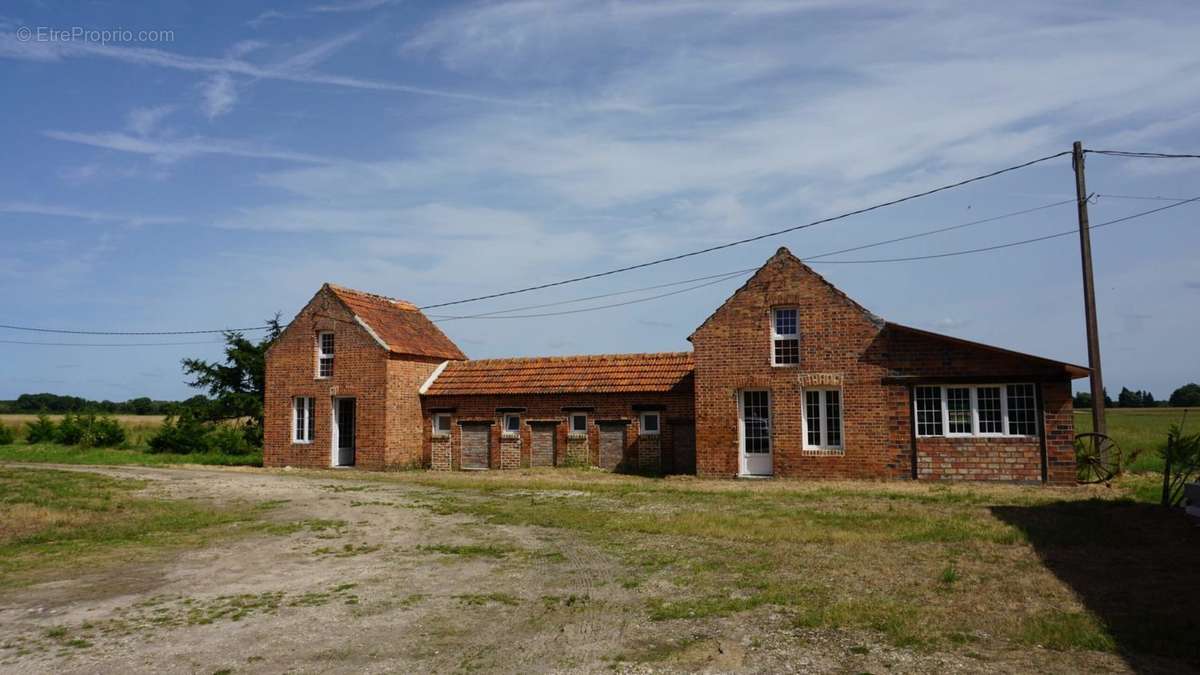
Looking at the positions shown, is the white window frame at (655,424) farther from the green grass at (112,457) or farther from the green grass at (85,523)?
the green grass at (112,457)

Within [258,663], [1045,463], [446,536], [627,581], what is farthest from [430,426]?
[258,663]

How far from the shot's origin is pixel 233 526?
48.4 ft

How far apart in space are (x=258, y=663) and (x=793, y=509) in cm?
1146

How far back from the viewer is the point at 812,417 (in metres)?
23.3

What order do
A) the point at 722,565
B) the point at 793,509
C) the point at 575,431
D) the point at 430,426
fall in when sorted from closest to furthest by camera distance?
the point at 722,565 < the point at 793,509 < the point at 575,431 < the point at 430,426

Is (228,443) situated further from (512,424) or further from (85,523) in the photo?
(85,523)

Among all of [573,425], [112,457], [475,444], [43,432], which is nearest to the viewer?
[573,425]

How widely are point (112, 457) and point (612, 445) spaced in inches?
848

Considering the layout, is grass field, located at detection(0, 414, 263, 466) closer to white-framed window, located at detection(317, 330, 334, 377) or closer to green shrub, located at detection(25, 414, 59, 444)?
green shrub, located at detection(25, 414, 59, 444)

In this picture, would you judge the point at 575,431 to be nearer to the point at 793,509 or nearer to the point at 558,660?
the point at 793,509

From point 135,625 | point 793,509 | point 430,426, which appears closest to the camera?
point 135,625

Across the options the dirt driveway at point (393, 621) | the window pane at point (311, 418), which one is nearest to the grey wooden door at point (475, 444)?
the window pane at point (311, 418)

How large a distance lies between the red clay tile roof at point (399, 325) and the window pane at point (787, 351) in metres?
13.4

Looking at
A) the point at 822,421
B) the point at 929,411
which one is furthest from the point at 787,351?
the point at 929,411
